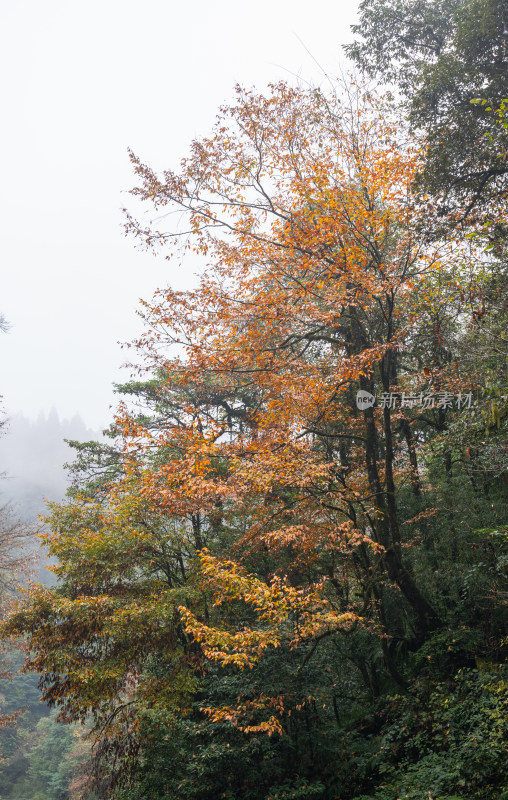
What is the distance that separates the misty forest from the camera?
22.2ft

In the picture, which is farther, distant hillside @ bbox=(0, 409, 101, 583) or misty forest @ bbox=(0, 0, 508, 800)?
distant hillside @ bbox=(0, 409, 101, 583)

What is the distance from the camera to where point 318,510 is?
8.81 metres

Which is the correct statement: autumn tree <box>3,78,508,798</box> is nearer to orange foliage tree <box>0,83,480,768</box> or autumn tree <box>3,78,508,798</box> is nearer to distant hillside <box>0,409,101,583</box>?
orange foliage tree <box>0,83,480,768</box>

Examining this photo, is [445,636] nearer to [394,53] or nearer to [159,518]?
[159,518]

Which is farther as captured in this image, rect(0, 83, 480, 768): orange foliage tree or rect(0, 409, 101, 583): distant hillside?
rect(0, 409, 101, 583): distant hillside

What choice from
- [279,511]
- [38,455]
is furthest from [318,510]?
[38,455]

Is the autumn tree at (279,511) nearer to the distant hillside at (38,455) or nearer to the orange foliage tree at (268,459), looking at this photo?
the orange foliage tree at (268,459)

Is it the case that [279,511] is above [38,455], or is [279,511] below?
below

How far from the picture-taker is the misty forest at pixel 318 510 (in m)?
6.75

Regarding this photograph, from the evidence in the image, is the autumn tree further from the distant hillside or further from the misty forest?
the distant hillside

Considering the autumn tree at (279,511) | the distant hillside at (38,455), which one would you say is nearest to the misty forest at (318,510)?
the autumn tree at (279,511)

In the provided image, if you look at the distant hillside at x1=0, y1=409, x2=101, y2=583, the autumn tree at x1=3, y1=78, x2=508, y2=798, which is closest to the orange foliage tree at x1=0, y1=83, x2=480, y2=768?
the autumn tree at x1=3, y1=78, x2=508, y2=798

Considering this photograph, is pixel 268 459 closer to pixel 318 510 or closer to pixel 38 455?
pixel 318 510

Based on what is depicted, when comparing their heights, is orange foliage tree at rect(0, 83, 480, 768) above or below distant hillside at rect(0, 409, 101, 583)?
below
